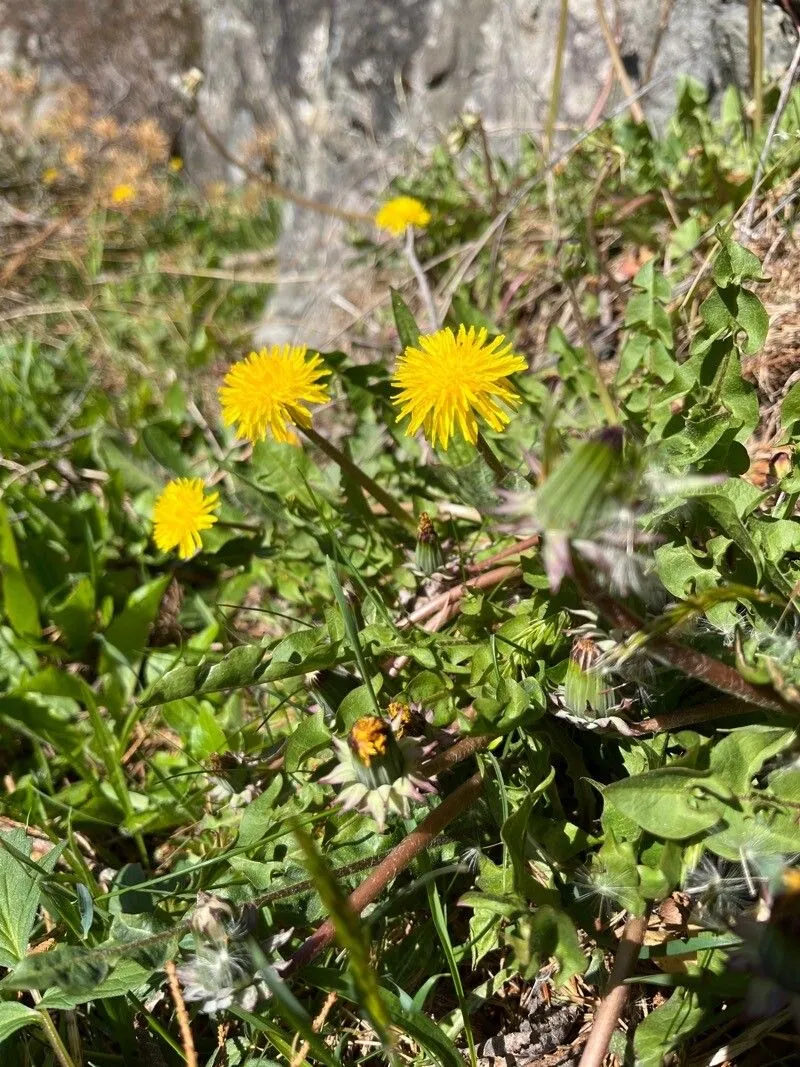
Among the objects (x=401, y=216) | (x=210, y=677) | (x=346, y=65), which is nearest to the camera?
(x=210, y=677)

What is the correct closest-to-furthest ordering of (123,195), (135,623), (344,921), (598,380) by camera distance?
(344,921)
(598,380)
(135,623)
(123,195)

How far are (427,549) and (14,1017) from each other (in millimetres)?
861

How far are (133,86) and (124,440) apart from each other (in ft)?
23.3

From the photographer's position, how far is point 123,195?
471 centimetres

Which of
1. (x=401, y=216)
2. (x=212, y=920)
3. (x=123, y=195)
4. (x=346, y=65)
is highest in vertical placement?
(x=123, y=195)

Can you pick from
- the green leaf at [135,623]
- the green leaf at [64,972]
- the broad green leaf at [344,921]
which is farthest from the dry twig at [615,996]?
the green leaf at [135,623]

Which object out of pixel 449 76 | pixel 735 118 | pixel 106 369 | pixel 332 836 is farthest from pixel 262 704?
pixel 449 76

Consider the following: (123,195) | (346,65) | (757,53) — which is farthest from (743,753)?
(123,195)

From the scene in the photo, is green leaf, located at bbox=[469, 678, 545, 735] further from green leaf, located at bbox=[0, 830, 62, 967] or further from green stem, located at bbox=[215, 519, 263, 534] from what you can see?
green stem, located at bbox=[215, 519, 263, 534]

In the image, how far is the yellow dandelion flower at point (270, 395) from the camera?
1329mm

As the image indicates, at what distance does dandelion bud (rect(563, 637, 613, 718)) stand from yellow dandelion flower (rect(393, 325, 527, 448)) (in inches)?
13.4

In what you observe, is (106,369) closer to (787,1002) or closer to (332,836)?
(332,836)

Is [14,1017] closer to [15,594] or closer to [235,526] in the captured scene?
[235,526]

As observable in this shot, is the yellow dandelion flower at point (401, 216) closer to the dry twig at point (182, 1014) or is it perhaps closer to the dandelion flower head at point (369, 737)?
the dandelion flower head at point (369, 737)
